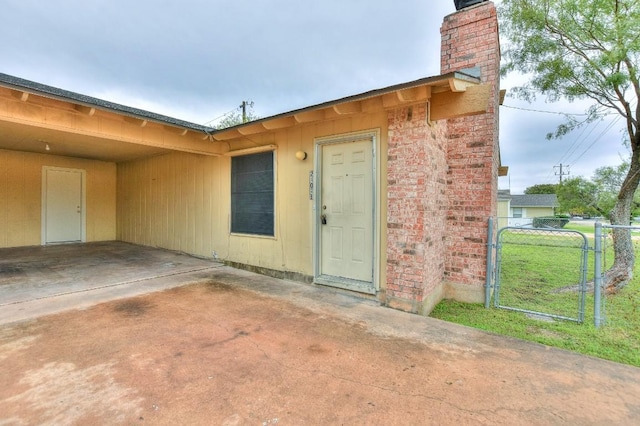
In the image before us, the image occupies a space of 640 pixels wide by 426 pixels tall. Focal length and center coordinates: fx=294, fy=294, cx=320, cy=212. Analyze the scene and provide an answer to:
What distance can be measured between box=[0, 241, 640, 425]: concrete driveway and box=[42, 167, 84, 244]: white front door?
23.5ft

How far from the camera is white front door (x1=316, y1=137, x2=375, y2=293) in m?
3.97

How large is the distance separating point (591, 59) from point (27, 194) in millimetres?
13453

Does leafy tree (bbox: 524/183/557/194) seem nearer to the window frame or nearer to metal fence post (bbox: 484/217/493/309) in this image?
metal fence post (bbox: 484/217/493/309)

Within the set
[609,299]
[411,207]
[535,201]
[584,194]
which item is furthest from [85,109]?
[535,201]

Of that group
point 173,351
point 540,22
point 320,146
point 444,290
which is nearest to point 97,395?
point 173,351

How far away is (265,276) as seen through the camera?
5105mm

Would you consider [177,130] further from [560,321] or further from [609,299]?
[609,299]

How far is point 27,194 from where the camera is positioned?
26.3 ft

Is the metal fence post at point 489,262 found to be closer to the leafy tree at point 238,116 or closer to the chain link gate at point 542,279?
the chain link gate at point 542,279

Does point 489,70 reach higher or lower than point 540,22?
lower

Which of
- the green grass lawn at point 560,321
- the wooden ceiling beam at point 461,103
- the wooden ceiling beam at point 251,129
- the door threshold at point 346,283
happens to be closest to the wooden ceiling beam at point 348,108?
the wooden ceiling beam at point 461,103

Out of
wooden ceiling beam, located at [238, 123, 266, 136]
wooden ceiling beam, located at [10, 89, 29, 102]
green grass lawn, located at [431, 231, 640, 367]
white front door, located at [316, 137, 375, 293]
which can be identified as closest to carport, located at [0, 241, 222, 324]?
white front door, located at [316, 137, 375, 293]

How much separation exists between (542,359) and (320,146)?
3490 millimetres

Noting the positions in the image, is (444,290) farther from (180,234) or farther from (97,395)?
(180,234)
